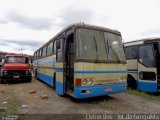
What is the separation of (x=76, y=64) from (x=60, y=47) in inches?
93.2

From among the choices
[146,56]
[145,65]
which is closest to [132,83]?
[145,65]

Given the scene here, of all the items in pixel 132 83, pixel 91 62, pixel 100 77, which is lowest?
pixel 132 83

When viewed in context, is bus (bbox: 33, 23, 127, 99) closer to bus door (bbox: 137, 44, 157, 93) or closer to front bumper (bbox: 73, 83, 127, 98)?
front bumper (bbox: 73, 83, 127, 98)

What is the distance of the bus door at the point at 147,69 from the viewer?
9523 mm

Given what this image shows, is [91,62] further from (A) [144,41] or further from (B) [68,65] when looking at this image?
(A) [144,41]

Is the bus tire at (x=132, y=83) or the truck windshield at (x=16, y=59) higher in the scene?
the truck windshield at (x=16, y=59)

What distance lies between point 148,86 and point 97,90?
12.8ft

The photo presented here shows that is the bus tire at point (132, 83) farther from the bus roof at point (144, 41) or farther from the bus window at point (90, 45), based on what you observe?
the bus window at point (90, 45)

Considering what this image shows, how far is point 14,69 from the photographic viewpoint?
14766mm

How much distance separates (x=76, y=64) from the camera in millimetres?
6941

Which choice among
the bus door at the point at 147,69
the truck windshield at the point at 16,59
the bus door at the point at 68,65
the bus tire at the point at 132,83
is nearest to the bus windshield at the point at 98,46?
the bus door at the point at 68,65

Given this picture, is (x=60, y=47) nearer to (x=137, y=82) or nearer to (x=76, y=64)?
(x=76, y=64)

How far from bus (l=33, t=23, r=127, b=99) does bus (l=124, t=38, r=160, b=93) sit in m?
2.31

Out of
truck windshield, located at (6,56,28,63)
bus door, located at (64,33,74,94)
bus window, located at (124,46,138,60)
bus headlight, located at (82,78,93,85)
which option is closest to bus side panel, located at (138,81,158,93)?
bus window, located at (124,46,138,60)
